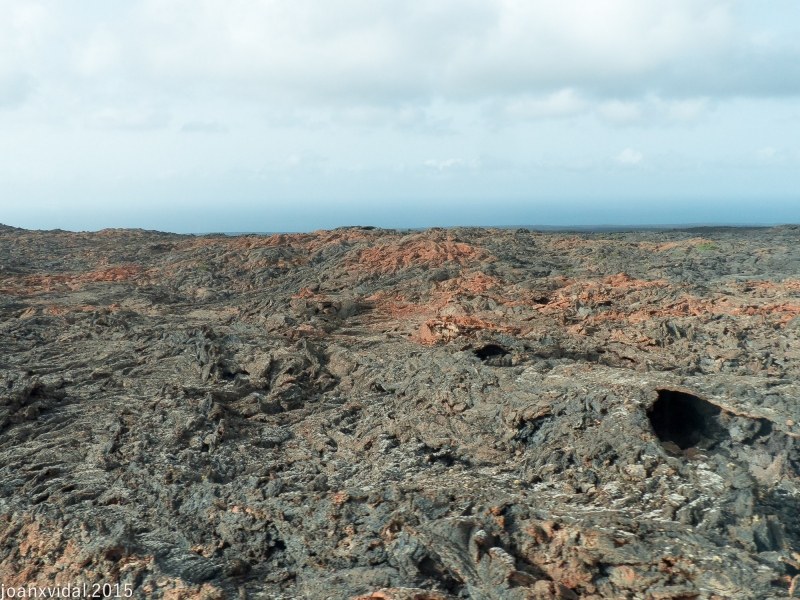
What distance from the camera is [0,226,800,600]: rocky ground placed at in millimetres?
4098

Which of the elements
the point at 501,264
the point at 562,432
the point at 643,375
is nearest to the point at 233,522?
the point at 562,432

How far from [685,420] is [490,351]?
8.98 feet

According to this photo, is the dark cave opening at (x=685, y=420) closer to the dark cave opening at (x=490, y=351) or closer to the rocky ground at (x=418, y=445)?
the rocky ground at (x=418, y=445)

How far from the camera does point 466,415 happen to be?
6.49m

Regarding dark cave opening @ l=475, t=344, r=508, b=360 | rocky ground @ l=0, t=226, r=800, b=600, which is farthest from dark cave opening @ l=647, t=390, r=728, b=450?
dark cave opening @ l=475, t=344, r=508, b=360

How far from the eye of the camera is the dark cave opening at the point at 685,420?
547 centimetres

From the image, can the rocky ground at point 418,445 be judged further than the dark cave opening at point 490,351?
No

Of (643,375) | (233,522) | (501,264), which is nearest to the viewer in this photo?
(233,522)

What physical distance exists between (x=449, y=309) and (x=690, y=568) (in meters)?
7.39

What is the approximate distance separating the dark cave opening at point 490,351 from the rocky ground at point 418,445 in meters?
0.04

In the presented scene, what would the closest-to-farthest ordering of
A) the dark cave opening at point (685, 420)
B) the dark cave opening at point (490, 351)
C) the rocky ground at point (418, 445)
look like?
1. the rocky ground at point (418, 445)
2. the dark cave opening at point (685, 420)
3. the dark cave opening at point (490, 351)

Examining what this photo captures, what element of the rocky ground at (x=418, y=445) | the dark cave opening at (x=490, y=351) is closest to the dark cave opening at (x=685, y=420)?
the rocky ground at (x=418, y=445)

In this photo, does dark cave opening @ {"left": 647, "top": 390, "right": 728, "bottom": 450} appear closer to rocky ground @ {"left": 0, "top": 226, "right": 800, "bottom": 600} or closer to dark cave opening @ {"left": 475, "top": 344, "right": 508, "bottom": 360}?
rocky ground @ {"left": 0, "top": 226, "right": 800, "bottom": 600}

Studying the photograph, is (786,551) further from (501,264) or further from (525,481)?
(501,264)
